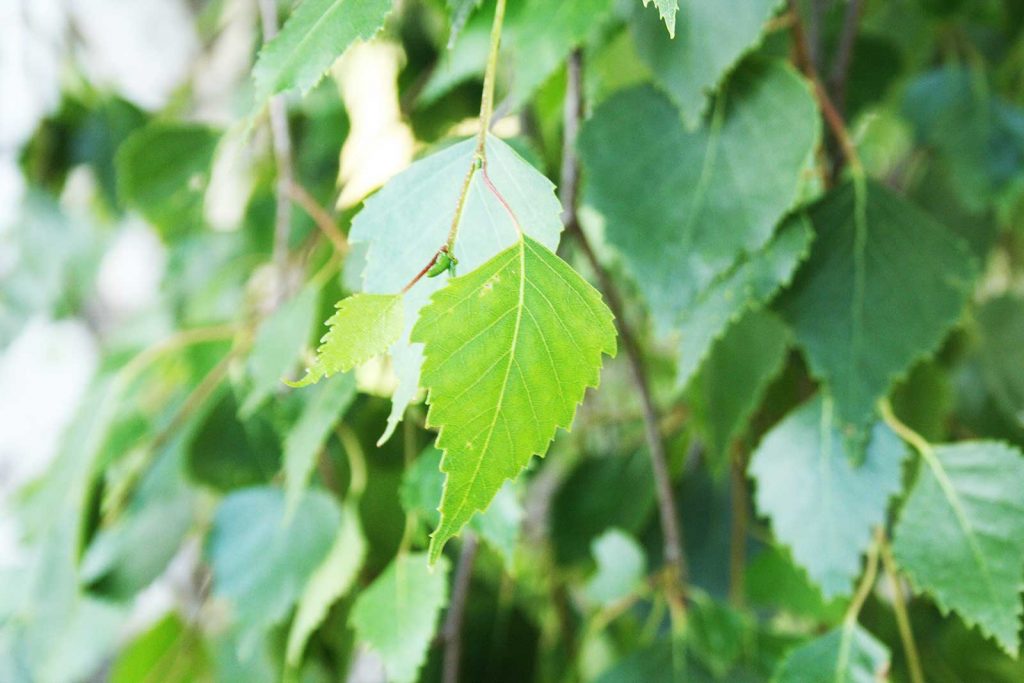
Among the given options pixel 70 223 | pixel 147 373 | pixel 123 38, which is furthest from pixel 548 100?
pixel 123 38

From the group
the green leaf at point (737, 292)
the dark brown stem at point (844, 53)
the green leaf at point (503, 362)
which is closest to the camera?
the green leaf at point (503, 362)

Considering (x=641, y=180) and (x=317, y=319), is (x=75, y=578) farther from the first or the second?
(x=641, y=180)

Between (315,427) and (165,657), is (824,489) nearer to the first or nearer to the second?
(315,427)

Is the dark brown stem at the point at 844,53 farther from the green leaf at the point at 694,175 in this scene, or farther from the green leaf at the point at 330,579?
the green leaf at the point at 330,579

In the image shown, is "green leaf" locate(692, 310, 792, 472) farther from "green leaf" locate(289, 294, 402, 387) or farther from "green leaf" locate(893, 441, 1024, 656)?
"green leaf" locate(289, 294, 402, 387)

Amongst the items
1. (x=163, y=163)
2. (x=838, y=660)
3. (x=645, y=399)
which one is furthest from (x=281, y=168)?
(x=838, y=660)

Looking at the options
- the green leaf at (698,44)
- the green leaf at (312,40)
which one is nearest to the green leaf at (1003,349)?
the green leaf at (698,44)

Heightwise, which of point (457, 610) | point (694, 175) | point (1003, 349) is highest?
point (694, 175)
